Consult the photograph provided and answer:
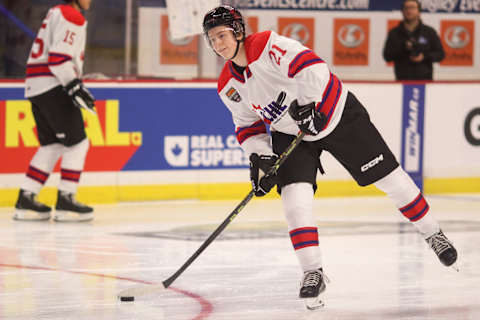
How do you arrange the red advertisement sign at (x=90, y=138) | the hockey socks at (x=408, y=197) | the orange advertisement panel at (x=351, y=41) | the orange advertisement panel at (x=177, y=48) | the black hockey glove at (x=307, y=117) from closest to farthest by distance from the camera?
the black hockey glove at (x=307, y=117)
the hockey socks at (x=408, y=197)
the red advertisement sign at (x=90, y=138)
the orange advertisement panel at (x=177, y=48)
the orange advertisement panel at (x=351, y=41)

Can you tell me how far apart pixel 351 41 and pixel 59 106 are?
11.5 ft

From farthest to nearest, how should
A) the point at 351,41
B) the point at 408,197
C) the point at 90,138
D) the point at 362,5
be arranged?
the point at 362,5 < the point at 351,41 < the point at 90,138 < the point at 408,197

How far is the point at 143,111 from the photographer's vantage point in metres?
6.48

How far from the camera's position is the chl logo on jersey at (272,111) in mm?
3539

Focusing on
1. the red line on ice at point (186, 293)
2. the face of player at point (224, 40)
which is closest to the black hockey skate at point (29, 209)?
the red line on ice at point (186, 293)

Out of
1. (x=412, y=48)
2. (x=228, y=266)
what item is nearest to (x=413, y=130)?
(x=412, y=48)

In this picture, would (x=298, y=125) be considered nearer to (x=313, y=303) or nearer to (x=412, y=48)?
(x=313, y=303)

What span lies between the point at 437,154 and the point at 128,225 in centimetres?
248

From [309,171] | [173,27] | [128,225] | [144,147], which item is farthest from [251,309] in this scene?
[173,27]

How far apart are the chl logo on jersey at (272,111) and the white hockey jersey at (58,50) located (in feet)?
6.93

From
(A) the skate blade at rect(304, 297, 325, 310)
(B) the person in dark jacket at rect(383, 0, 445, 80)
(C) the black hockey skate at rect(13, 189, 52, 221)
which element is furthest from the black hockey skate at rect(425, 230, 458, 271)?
(B) the person in dark jacket at rect(383, 0, 445, 80)

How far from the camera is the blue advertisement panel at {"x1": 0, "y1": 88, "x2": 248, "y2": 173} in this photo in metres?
6.13

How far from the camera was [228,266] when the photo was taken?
4371mm

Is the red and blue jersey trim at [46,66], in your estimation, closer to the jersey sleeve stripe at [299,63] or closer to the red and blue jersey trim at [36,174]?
the red and blue jersey trim at [36,174]
